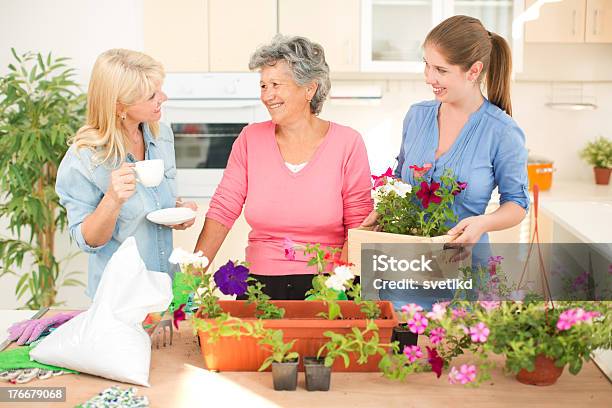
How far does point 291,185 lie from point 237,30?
2076 millimetres

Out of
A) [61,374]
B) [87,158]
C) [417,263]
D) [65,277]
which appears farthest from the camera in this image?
[65,277]

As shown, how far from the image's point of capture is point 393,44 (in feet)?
14.1

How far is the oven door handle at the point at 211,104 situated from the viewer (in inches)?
163

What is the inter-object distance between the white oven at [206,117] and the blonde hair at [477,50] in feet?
6.44

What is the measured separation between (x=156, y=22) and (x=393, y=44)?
1286mm

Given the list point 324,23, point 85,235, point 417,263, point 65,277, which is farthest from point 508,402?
point 65,277

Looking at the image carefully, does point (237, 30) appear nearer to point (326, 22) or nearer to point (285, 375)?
point (326, 22)

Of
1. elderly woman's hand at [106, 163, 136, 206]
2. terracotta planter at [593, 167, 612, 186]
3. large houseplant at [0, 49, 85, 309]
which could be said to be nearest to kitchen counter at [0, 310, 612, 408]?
elderly woman's hand at [106, 163, 136, 206]

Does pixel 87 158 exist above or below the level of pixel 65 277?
above

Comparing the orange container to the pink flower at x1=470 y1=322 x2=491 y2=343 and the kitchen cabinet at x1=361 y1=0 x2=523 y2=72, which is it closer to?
the kitchen cabinet at x1=361 y1=0 x2=523 y2=72

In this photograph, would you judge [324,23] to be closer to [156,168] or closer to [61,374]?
[156,168]

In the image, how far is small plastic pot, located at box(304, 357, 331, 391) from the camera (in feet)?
5.34

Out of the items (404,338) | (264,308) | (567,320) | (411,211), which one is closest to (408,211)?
(411,211)

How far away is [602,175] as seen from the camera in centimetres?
445
